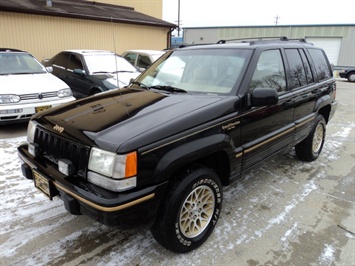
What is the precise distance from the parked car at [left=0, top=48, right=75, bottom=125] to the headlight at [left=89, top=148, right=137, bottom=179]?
4139 millimetres

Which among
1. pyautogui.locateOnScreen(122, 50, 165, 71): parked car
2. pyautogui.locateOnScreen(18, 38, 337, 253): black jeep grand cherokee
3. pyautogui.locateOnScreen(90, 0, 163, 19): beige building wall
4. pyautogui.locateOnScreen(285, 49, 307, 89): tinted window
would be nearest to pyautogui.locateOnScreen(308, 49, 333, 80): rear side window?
pyautogui.locateOnScreen(285, 49, 307, 89): tinted window

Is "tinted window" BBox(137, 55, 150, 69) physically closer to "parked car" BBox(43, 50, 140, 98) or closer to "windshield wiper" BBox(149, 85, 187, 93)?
"parked car" BBox(43, 50, 140, 98)

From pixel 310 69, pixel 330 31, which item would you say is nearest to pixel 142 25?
pixel 310 69

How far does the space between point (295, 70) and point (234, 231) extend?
2.35m

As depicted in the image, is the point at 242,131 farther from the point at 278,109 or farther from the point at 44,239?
the point at 44,239

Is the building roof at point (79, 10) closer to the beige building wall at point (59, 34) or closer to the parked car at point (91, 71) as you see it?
the beige building wall at point (59, 34)

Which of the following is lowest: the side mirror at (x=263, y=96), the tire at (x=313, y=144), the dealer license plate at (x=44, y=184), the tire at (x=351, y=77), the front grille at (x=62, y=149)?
the tire at (x=351, y=77)

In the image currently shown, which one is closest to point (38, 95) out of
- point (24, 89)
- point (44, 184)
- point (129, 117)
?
point (24, 89)

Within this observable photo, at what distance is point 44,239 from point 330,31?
106 ft

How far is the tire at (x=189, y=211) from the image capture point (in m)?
2.40

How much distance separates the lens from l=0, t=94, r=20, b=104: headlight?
213 inches

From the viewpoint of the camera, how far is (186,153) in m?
2.38

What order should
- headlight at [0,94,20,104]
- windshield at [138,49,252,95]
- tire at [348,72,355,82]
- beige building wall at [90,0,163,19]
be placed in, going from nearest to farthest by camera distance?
windshield at [138,49,252,95] < headlight at [0,94,20,104] < beige building wall at [90,0,163,19] < tire at [348,72,355,82]

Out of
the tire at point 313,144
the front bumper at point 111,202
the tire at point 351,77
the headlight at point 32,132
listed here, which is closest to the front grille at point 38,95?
the headlight at point 32,132
